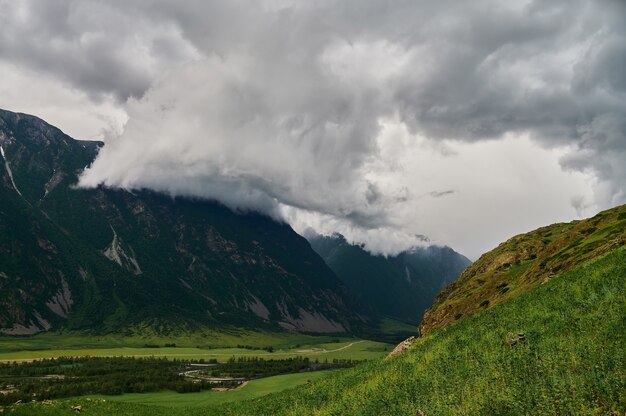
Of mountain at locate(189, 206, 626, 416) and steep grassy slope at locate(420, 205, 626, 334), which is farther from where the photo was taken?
steep grassy slope at locate(420, 205, 626, 334)

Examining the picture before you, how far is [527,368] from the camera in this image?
82.1 ft

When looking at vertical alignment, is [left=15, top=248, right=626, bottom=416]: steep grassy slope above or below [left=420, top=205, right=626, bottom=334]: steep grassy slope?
below

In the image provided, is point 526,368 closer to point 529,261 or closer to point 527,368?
point 527,368

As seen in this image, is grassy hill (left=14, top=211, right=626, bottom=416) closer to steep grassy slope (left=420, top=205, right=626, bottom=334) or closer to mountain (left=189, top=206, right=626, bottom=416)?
mountain (left=189, top=206, right=626, bottom=416)

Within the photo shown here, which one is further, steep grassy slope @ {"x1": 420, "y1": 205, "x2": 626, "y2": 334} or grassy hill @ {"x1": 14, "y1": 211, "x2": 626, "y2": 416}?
steep grassy slope @ {"x1": 420, "y1": 205, "x2": 626, "y2": 334}

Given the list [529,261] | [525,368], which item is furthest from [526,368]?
[529,261]

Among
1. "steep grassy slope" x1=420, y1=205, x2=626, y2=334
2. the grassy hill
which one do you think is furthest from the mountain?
"steep grassy slope" x1=420, y1=205, x2=626, y2=334

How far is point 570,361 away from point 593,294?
44.9ft

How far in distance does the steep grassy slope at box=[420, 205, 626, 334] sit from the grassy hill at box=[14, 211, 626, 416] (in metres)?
19.0

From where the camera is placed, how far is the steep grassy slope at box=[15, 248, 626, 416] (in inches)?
752

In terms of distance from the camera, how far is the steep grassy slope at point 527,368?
19.1 meters

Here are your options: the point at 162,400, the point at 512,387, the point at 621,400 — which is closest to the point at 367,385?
the point at 512,387

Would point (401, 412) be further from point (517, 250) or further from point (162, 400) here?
point (162, 400)

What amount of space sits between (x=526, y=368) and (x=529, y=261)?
81.0m
